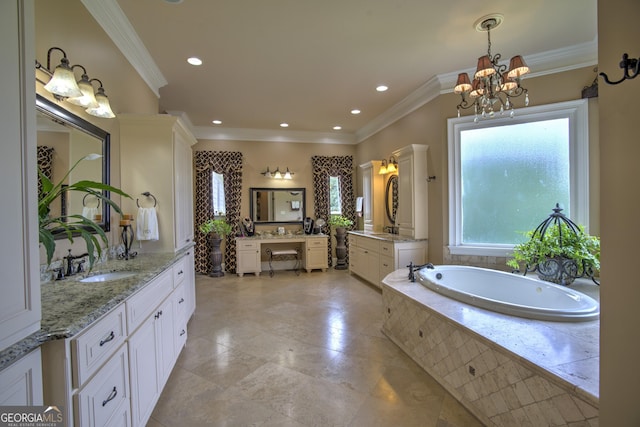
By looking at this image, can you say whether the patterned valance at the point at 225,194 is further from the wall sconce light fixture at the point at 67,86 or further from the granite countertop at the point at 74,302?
the wall sconce light fixture at the point at 67,86

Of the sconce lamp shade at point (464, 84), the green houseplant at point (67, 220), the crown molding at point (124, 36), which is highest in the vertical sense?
the crown molding at point (124, 36)

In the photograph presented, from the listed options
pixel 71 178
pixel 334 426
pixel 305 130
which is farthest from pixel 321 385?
pixel 305 130

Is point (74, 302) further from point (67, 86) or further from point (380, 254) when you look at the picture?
point (380, 254)

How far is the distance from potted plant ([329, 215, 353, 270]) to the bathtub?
3155 mm

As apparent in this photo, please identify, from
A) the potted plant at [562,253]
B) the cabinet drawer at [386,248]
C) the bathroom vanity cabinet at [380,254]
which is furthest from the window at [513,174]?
the cabinet drawer at [386,248]

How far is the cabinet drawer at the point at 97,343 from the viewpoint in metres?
1.07

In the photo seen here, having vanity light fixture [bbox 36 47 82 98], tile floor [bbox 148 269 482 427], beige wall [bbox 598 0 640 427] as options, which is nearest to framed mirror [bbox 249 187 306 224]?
tile floor [bbox 148 269 482 427]

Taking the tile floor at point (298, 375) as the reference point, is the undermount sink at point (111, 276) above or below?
above

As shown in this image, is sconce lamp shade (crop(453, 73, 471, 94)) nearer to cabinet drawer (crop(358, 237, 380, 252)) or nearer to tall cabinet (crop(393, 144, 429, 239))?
tall cabinet (crop(393, 144, 429, 239))

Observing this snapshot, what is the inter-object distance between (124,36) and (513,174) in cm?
428

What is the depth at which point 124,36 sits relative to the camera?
265cm

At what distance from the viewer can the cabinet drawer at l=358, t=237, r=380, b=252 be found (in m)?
4.73

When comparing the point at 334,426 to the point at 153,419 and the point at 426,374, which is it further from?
the point at 153,419

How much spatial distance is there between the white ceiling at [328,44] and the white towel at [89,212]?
1.47 metres
